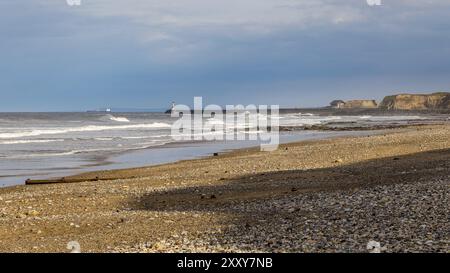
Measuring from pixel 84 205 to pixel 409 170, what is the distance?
29.1ft

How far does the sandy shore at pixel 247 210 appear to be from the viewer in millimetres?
9656

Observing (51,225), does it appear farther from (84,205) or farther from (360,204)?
(360,204)

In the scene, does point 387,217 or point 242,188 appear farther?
point 242,188

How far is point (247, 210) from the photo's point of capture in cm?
1293

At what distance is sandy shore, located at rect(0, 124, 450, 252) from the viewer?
9656 millimetres
